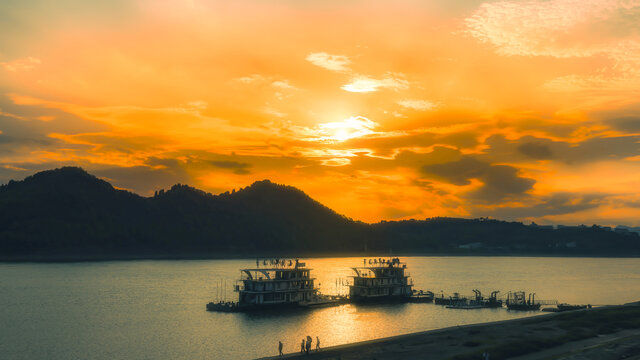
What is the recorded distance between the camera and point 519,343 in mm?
62719

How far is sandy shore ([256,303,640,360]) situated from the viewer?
57.7m

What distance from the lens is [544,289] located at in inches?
6850

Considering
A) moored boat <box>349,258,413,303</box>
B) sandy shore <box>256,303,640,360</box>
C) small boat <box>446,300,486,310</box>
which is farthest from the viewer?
moored boat <box>349,258,413,303</box>

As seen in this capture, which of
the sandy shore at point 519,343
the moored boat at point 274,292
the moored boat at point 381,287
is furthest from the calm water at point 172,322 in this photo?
the sandy shore at point 519,343

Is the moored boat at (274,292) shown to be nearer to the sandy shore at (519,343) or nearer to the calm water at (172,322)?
the calm water at (172,322)

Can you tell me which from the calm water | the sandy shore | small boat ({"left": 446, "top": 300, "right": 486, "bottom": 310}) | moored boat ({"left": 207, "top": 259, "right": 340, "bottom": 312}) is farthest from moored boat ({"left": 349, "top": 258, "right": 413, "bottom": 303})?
the sandy shore

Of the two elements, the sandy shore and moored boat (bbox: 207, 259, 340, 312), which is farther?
moored boat (bbox: 207, 259, 340, 312)

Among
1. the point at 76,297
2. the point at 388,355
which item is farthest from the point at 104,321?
the point at 388,355

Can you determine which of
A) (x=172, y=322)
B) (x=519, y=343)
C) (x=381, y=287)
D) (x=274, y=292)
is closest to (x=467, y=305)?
(x=381, y=287)

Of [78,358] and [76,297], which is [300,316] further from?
[76,297]

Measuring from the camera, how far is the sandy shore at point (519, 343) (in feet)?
189

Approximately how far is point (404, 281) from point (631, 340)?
71.5 m

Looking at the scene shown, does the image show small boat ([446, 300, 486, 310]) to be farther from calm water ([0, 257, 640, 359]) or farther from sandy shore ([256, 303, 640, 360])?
sandy shore ([256, 303, 640, 360])

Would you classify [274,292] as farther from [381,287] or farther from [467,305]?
[467,305]
